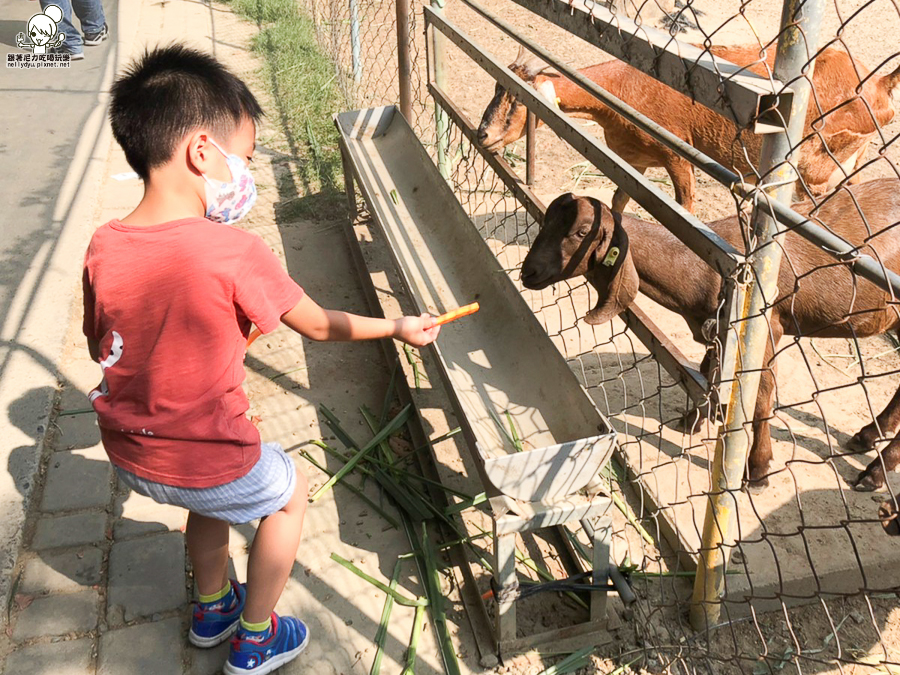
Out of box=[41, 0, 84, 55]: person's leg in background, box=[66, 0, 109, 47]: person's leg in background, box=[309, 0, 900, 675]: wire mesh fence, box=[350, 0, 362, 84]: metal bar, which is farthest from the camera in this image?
box=[66, 0, 109, 47]: person's leg in background

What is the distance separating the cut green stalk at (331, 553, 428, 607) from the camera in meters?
2.75

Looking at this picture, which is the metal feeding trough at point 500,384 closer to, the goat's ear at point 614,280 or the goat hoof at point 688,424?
the goat's ear at point 614,280

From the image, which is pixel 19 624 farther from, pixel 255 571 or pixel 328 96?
pixel 328 96

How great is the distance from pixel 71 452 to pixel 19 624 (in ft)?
2.97

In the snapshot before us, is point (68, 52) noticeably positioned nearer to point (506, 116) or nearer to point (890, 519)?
point (506, 116)

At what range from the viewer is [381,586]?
2.81 meters

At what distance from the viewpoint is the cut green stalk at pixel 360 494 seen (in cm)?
310

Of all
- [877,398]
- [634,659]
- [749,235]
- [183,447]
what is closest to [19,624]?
[183,447]

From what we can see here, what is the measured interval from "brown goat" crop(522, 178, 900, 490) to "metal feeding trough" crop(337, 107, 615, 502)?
0.90ft

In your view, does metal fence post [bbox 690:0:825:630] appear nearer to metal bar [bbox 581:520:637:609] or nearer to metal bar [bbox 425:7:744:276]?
metal bar [bbox 425:7:744:276]

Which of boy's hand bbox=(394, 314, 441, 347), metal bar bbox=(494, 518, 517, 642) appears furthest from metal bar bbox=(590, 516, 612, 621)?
boy's hand bbox=(394, 314, 441, 347)

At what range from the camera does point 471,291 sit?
142 inches

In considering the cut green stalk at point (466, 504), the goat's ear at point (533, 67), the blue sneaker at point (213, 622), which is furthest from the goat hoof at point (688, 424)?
the goat's ear at point (533, 67)

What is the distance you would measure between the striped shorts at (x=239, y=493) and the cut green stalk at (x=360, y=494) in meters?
0.84
